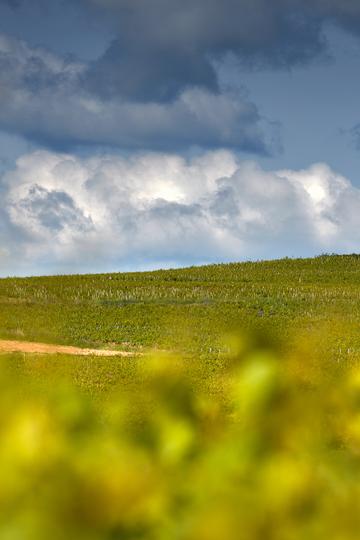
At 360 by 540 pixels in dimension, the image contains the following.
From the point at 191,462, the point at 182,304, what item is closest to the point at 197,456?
the point at 191,462

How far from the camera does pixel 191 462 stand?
1564 millimetres

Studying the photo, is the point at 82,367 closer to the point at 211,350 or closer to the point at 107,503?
the point at 211,350

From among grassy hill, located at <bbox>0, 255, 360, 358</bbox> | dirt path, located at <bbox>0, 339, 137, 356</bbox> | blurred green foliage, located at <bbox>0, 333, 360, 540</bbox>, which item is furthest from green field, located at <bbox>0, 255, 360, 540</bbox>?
dirt path, located at <bbox>0, 339, 137, 356</bbox>

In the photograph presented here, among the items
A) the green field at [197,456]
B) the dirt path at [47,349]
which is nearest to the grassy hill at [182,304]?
the dirt path at [47,349]

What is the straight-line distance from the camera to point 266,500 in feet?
4.11

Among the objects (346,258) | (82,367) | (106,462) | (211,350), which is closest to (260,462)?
(106,462)

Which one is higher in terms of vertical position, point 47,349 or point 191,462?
point 47,349

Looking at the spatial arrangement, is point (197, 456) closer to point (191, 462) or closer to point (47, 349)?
point (191, 462)

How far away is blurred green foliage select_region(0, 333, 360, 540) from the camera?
4.03ft

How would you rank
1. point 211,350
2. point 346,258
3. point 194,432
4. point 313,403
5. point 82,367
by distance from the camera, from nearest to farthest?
point 194,432 → point 313,403 → point 82,367 → point 211,350 → point 346,258

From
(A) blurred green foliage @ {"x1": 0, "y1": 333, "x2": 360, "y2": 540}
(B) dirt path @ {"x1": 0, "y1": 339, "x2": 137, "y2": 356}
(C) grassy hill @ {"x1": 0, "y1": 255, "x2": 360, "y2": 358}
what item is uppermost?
(C) grassy hill @ {"x1": 0, "y1": 255, "x2": 360, "y2": 358}

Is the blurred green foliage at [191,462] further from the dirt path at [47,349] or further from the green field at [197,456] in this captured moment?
the dirt path at [47,349]

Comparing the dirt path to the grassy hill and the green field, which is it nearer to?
the grassy hill

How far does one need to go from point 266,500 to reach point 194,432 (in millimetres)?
453
